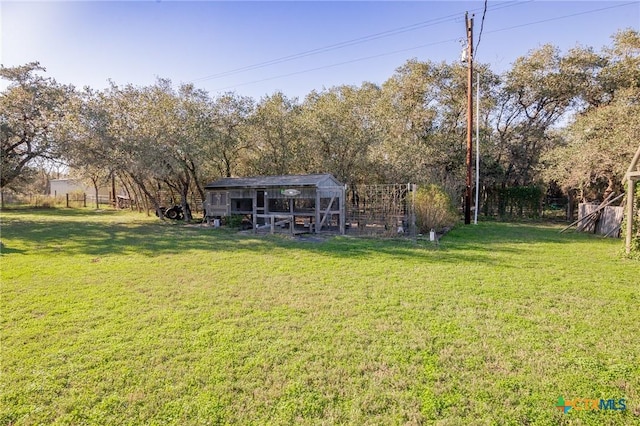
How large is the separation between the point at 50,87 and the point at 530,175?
25.9 metres

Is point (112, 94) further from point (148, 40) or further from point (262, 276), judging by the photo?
point (262, 276)

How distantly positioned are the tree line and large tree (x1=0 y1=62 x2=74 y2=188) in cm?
5

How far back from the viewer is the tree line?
519 inches

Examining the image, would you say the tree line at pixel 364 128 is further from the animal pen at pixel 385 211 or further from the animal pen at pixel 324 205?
the animal pen at pixel 385 211

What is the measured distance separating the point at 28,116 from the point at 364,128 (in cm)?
1577

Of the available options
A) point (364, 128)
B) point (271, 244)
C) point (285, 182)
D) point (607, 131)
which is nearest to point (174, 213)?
point (285, 182)

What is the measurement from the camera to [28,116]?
1455 cm

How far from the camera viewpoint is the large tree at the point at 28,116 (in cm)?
1417

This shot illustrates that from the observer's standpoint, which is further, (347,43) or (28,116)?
(28,116)

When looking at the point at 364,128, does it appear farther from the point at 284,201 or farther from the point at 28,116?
the point at 28,116

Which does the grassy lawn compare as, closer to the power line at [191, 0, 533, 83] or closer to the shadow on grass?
the shadow on grass

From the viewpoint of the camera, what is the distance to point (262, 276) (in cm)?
560

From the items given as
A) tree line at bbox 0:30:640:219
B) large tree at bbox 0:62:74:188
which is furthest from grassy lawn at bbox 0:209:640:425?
large tree at bbox 0:62:74:188

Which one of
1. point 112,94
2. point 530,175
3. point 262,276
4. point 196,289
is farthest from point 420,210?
Answer: point 112,94
